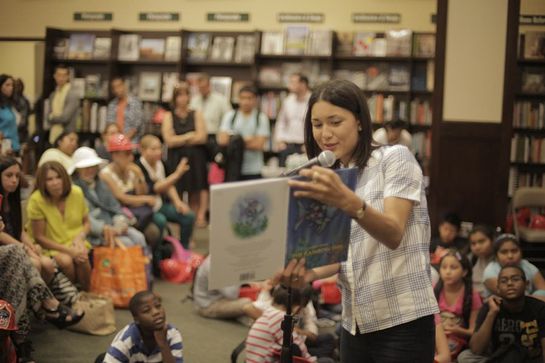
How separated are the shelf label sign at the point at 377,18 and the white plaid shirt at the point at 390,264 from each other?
24.3 ft

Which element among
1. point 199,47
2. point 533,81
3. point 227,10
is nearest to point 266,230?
point 533,81

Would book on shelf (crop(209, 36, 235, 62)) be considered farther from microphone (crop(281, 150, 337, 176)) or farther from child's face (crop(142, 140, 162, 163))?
microphone (crop(281, 150, 337, 176))

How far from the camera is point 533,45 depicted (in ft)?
19.7

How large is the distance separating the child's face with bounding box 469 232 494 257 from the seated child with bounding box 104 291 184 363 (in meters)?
2.22

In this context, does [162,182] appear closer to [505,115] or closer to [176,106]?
[176,106]

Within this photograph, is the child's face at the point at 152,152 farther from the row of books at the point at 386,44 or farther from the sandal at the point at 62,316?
the row of books at the point at 386,44

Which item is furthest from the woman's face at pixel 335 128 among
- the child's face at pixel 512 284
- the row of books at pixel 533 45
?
the row of books at pixel 533 45

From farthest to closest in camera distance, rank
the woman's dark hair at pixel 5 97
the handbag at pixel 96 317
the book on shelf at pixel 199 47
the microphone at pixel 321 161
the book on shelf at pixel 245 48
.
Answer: the book on shelf at pixel 199 47 → the book on shelf at pixel 245 48 → the woman's dark hair at pixel 5 97 → the handbag at pixel 96 317 → the microphone at pixel 321 161

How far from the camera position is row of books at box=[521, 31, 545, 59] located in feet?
19.1

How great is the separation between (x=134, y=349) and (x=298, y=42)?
6.10 m

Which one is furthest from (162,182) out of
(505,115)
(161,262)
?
(505,115)

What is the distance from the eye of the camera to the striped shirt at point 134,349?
3338mm

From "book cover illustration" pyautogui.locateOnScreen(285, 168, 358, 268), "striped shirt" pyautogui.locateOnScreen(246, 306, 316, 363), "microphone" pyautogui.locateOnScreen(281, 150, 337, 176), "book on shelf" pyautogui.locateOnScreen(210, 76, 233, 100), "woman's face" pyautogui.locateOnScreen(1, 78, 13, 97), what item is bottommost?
"striped shirt" pyautogui.locateOnScreen(246, 306, 316, 363)

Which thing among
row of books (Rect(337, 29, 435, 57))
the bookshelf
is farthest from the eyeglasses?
row of books (Rect(337, 29, 435, 57))
